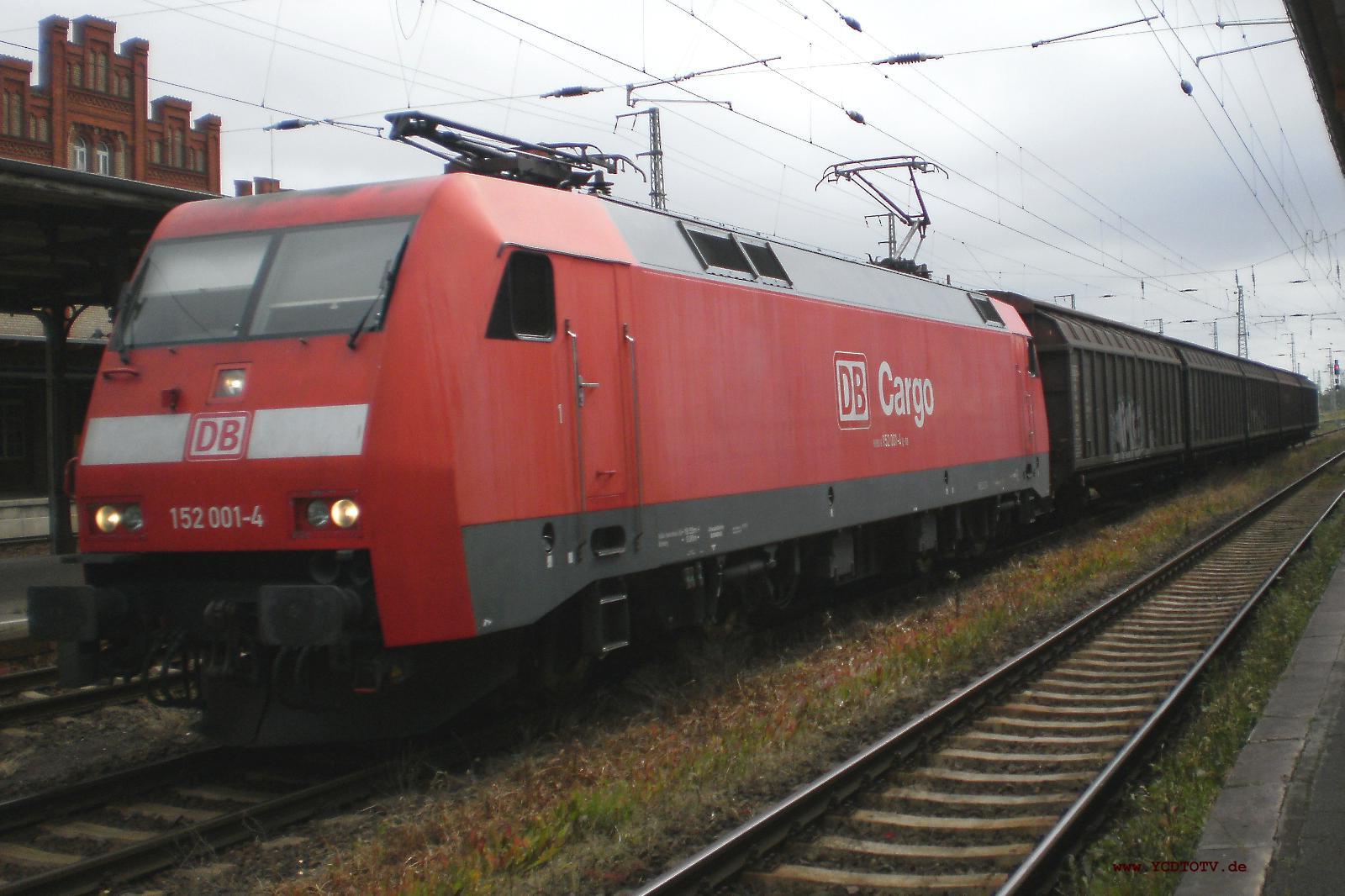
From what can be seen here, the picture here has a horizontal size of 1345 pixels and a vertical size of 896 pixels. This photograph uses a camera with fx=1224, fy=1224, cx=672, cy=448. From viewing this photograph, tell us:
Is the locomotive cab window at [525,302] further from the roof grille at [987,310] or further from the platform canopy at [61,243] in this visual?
the roof grille at [987,310]

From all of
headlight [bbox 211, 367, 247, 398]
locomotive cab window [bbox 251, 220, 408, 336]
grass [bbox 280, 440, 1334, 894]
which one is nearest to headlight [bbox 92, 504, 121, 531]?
headlight [bbox 211, 367, 247, 398]

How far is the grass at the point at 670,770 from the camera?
530 centimetres

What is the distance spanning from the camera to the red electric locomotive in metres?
6.21

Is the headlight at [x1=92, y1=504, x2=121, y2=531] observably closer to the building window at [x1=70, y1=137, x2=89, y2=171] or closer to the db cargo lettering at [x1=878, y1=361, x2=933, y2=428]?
the db cargo lettering at [x1=878, y1=361, x2=933, y2=428]

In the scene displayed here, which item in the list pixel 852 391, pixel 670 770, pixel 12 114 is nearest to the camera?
pixel 670 770

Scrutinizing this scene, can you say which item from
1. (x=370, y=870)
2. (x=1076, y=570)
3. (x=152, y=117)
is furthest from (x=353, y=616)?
(x=152, y=117)

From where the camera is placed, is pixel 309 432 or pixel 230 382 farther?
pixel 230 382

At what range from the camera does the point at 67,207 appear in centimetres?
1141

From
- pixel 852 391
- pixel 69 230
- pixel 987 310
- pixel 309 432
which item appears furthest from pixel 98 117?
pixel 309 432

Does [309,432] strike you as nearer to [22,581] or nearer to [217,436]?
[217,436]

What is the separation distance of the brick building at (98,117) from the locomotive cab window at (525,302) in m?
32.9

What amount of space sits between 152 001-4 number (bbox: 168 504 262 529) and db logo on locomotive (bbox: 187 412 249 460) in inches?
10.8

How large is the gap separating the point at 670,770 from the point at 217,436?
3017mm

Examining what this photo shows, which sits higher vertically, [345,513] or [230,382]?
[230,382]
